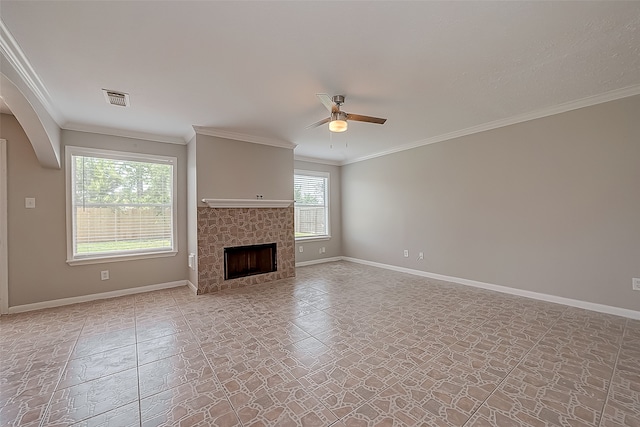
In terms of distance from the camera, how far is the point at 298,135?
4.61 meters

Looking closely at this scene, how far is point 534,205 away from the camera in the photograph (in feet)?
12.4

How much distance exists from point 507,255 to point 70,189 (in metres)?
6.56

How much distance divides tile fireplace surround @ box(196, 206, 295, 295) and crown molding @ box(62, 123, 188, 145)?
142cm

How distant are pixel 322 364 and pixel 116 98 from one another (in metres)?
3.62

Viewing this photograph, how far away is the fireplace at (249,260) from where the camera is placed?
4562mm

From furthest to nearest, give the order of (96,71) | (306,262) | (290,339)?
(306,262) < (290,339) < (96,71)

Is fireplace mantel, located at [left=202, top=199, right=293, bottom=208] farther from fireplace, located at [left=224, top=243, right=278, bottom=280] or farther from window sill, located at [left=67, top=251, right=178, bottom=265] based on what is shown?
window sill, located at [left=67, top=251, right=178, bottom=265]

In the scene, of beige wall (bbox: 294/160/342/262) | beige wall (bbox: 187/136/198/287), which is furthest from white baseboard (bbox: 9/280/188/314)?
beige wall (bbox: 294/160/342/262)

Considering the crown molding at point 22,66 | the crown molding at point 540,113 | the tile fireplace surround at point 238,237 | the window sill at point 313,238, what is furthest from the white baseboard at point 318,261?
the crown molding at point 22,66

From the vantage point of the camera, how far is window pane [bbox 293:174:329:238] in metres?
6.32

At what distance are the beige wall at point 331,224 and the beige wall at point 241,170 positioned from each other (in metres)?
1.30

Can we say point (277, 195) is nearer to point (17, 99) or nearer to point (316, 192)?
point (316, 192)

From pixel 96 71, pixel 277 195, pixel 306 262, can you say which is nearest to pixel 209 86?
pixel 96 71

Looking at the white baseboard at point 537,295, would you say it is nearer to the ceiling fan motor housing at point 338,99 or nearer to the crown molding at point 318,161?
the crown molding at point 318,161
